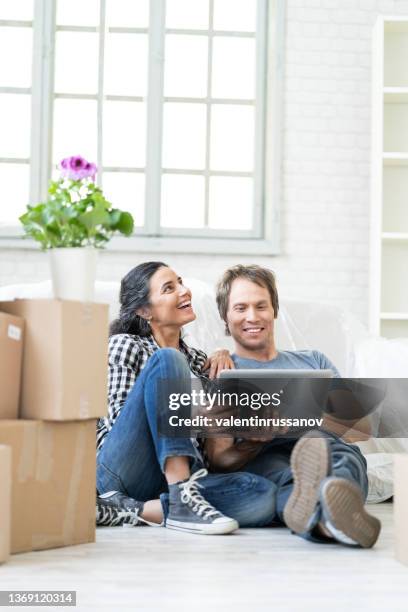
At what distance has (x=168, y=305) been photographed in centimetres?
284

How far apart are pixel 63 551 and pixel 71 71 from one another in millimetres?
3273

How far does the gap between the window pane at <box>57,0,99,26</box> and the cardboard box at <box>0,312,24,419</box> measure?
3.12m

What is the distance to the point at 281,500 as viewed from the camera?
2.56 meters

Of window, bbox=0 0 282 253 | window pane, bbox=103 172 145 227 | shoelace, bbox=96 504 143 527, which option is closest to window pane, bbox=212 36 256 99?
window, bbox=0 0 282 253

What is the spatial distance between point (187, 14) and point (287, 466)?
305 cm

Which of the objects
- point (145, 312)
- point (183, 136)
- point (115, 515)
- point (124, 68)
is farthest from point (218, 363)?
point (124, 68)

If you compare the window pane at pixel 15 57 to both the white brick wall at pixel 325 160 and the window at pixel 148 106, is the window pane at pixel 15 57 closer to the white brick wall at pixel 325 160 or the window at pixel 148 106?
the window at pixel 148 106

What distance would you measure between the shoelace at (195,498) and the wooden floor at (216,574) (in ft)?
0.22

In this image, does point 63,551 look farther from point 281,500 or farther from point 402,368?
point 402,368

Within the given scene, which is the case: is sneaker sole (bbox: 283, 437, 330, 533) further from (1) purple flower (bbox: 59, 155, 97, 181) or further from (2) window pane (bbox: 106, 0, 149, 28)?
(2) window pane (bbox: 106, 0, 149, 28)

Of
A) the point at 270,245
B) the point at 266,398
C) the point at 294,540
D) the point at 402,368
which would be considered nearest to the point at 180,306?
the point at 266,398

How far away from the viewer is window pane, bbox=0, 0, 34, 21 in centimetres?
487

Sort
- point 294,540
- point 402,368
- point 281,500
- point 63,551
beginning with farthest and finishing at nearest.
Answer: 1. point 402,368
2. point 281,500
3. point 294,540
4. point 63,551

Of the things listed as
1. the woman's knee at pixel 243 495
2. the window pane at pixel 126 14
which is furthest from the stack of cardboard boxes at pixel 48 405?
the window pane at pixel 126 14
